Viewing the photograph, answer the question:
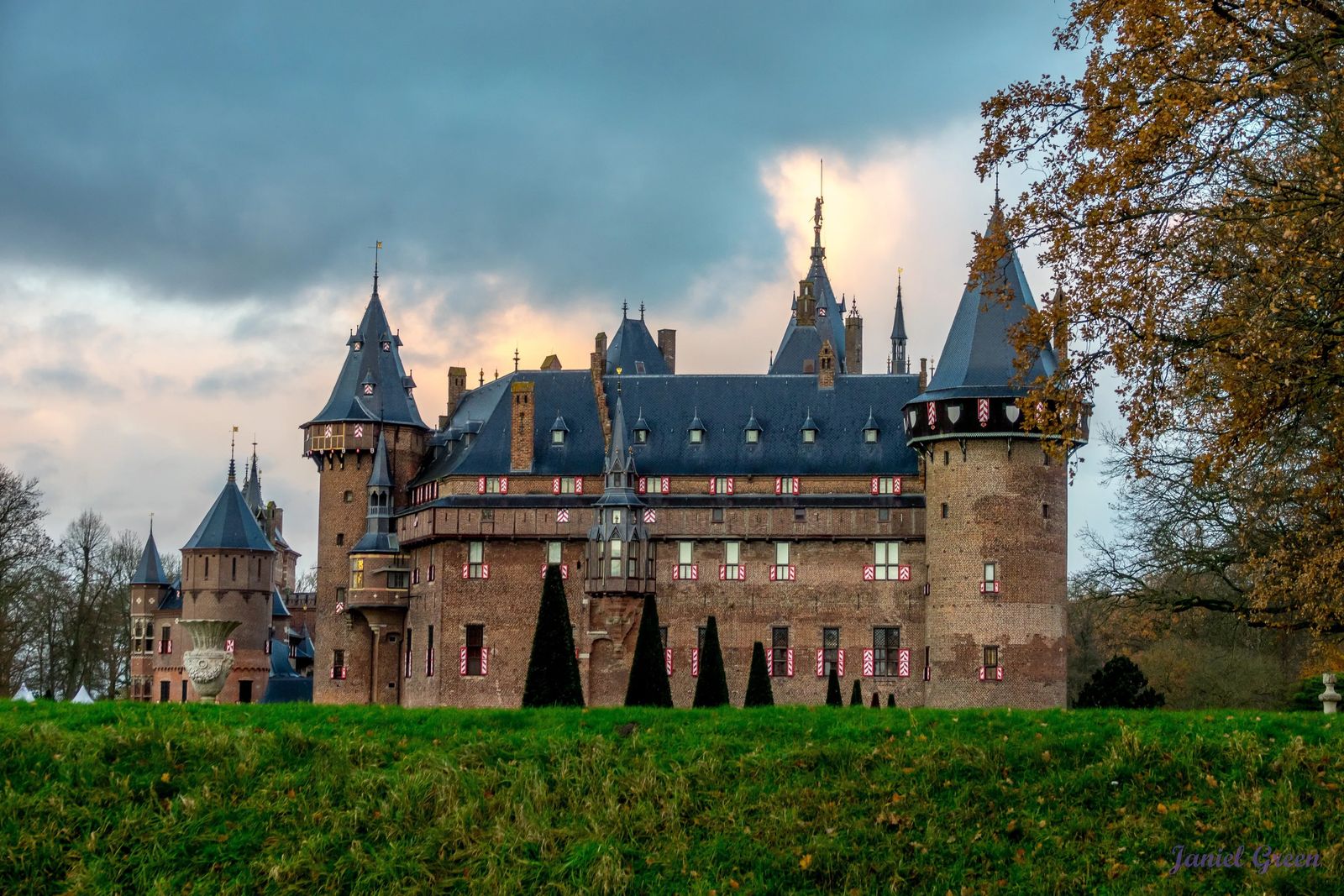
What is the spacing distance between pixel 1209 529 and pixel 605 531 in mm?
20876

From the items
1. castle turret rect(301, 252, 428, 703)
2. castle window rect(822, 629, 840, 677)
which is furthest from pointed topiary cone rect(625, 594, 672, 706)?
castle turret rect(301, 252, 428, 703)

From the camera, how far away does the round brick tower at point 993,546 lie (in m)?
47.8

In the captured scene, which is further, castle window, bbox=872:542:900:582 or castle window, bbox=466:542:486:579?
castle window, bbox=466:542:486:579

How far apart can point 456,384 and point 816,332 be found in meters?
13.8

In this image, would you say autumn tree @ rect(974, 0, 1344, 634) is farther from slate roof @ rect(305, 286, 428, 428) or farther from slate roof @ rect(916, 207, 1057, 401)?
slate roof @ rect(305, 286, 428, 428)

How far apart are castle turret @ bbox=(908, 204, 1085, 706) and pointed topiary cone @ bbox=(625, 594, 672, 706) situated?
14.8 meters

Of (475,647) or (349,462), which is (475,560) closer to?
(475,647)

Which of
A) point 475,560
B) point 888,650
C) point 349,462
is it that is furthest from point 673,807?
point 349,462

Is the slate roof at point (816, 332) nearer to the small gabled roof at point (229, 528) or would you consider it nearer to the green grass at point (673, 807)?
the small gabled roof at point (229, 528)

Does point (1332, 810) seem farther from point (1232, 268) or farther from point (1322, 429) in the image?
point (1322, 429)

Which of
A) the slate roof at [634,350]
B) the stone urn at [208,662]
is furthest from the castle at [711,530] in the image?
the stone urn at [208,662]

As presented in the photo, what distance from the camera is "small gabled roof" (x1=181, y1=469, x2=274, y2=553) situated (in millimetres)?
66938

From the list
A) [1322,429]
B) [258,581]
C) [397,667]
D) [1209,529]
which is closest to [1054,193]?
[1322,429]

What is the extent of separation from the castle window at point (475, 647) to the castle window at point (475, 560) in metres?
1.61
